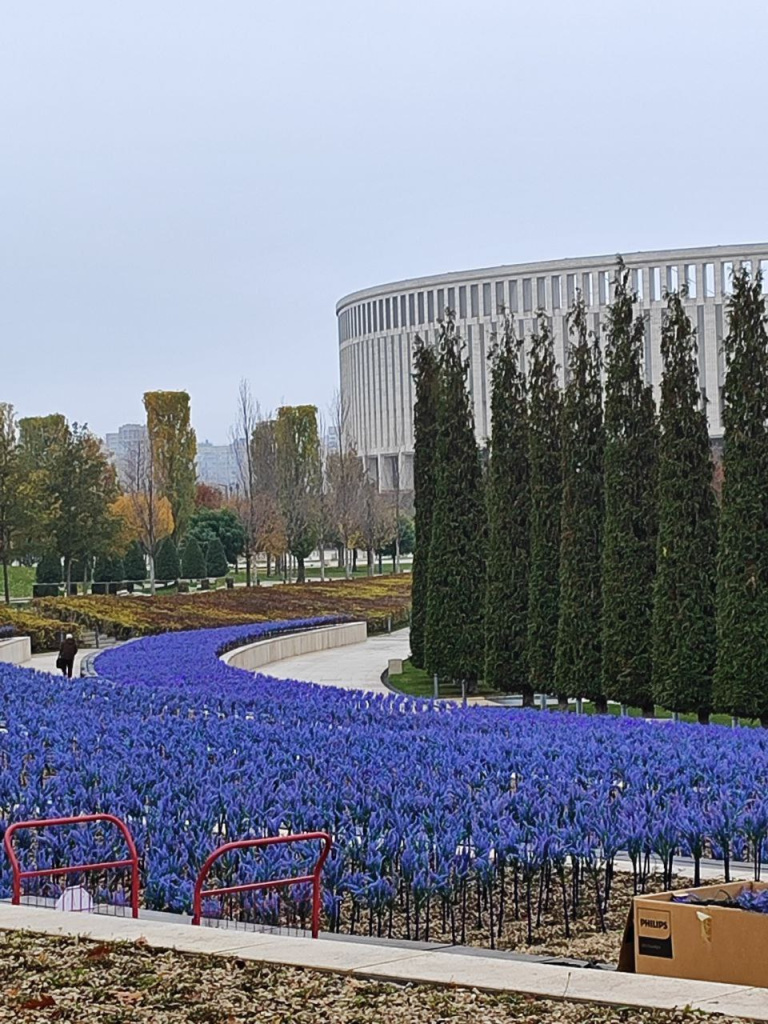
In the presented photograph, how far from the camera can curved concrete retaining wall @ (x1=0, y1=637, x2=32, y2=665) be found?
33.7 m

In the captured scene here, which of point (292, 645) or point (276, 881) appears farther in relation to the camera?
point (292, 645)

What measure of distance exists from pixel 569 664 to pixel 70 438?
34117 millimetres

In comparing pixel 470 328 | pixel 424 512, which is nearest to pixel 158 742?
pixel 424 512

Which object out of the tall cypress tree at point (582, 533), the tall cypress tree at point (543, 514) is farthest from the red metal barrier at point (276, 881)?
the tall cypress tree at point (543, 514)

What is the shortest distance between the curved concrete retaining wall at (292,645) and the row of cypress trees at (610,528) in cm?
427

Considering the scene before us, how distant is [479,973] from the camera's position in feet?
20.9

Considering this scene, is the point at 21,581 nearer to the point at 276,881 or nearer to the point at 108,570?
the point at 108,570

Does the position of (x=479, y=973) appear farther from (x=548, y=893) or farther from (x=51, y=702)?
(x=51, y=702)

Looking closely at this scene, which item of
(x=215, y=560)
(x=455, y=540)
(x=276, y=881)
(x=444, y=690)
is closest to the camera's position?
(x=276, y=881)

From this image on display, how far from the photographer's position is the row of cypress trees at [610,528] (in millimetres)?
21344

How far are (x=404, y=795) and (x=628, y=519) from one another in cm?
1324

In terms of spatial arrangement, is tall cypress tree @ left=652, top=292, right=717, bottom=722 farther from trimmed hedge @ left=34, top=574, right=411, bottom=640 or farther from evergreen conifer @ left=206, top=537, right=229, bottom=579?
evergreen conifer @ left=206, top=537, right=229, bottom=579

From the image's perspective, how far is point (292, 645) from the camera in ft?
121

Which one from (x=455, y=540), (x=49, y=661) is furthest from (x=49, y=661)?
(x=455, y=540)
